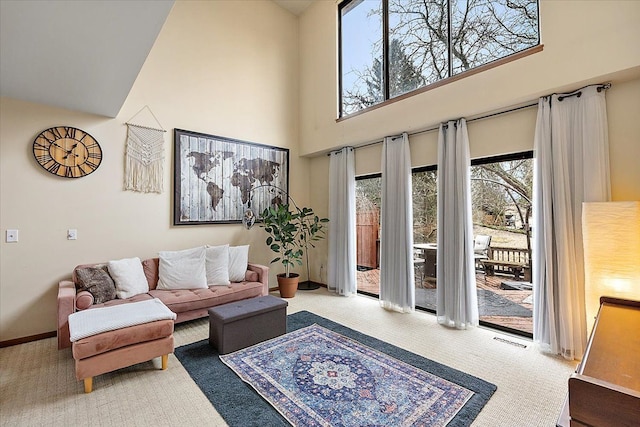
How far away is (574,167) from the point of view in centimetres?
277

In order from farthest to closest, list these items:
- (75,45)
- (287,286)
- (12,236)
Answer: (287,286) < (12,236) < (75,45)

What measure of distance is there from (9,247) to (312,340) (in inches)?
133

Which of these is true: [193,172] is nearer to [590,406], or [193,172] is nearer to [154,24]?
[154,24]

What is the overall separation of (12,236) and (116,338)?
2.01 m

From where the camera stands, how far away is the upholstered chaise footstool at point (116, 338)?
7.32ft

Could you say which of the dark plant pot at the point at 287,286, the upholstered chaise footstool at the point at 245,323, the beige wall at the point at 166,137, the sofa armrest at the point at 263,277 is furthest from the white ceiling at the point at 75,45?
the dark plant pot at the point at 287,286

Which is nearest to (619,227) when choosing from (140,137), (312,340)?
(312,340)

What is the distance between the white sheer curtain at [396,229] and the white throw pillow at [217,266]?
2255 mm

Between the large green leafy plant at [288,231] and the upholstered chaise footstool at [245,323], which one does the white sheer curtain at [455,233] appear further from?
the large green leafy plant at [288,231]

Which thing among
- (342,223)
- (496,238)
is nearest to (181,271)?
(342,223)

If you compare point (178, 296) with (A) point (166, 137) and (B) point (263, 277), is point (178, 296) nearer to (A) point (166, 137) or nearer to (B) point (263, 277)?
(B) point (263, 277)

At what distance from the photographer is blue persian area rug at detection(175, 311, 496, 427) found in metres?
2.01

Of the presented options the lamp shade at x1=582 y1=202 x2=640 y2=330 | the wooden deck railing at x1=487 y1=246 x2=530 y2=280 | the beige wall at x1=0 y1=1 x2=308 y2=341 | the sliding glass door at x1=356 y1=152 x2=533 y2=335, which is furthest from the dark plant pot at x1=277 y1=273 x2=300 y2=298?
the lamp shade at x1=582 y1=202 x2=640 y2=330

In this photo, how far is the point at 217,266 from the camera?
13.4 ft
